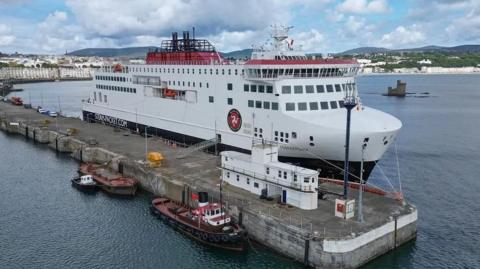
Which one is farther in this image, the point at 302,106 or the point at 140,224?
the point at 302,106

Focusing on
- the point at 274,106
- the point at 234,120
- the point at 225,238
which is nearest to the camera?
the point at 225,238

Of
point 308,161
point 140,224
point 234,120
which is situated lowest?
point 140,224

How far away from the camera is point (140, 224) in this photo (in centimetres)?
3005

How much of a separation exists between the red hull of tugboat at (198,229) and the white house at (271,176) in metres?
3.54

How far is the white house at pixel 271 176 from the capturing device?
84.2 ft

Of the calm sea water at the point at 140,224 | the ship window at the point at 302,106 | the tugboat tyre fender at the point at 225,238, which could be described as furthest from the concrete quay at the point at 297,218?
the ship window at the point at 302,106

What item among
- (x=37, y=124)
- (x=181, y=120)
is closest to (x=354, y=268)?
(x=181, y=120)

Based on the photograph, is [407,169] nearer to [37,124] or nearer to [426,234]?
[426,234]

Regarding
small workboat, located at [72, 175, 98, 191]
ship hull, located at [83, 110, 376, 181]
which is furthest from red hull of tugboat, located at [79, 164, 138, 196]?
ship hull, located at [83, 110, 376, 181]

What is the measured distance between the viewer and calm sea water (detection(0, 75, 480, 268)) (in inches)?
977

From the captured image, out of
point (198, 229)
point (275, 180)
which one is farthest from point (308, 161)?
point (198, 229)

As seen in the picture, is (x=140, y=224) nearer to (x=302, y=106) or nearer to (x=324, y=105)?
(x=302, y=106)

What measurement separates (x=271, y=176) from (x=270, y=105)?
8961 mm

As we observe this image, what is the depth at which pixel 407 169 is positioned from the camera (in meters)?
43.8
